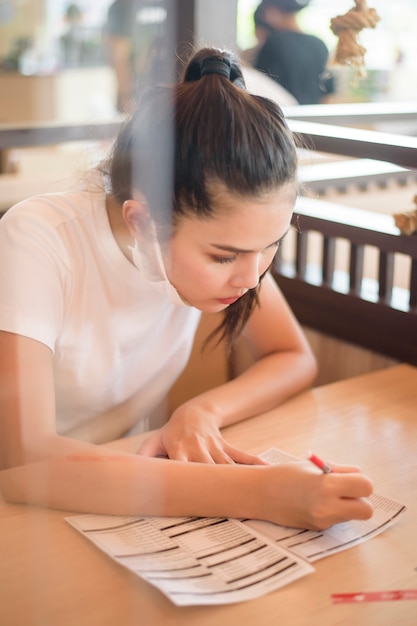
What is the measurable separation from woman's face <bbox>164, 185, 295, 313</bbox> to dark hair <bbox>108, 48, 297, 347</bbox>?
1cm

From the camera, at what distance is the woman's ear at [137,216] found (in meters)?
0.96

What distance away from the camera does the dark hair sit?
884 millimetres

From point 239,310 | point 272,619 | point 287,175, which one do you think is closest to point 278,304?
point 239,310

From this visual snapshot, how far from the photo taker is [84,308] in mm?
1070

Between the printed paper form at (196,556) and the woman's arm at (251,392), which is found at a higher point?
the woman's arm at (251,392)

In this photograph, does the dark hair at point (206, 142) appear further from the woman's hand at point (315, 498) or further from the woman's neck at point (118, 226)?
the woman's hand at point (315, 498)

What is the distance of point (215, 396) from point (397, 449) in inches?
10.8

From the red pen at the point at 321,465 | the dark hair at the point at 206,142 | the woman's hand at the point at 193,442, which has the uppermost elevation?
the dark hair at the point at 206,142

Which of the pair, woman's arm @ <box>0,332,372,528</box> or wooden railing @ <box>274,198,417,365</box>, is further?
wooden railing @ <box>274,198,417,365</box>

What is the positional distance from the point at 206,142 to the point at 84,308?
1.06ft

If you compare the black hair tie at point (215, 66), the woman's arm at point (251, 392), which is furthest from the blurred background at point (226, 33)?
the woman's arm at point (251, 392)

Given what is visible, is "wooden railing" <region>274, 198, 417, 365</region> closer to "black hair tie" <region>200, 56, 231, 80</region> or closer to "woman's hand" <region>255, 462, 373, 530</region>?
"black hair tie" <region>200, 56, 231, 80</region>

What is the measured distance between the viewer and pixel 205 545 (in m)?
0.81

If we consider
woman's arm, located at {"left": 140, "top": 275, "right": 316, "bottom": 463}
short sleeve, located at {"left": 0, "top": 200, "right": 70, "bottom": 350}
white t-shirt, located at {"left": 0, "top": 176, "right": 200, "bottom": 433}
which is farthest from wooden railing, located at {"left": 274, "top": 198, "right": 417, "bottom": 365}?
short sleeve, located at {"left": 0, "top": 200, "right": 70, "bottom": 350}
